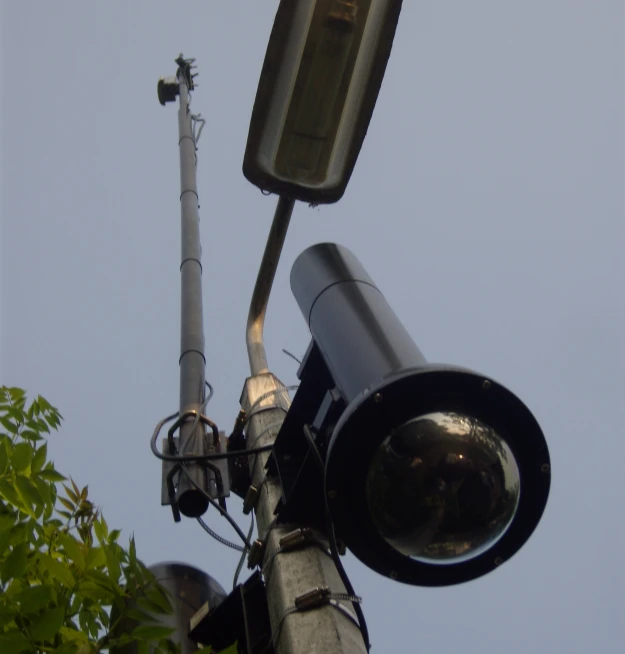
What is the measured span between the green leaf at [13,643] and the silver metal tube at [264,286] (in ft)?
5.27

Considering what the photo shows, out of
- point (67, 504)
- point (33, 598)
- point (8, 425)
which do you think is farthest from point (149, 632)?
point (8, 425)

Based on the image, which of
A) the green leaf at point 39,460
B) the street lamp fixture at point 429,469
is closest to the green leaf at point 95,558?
the green leaf at point 39,460

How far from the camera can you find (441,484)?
1570 mm

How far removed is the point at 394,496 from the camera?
1.59 meters

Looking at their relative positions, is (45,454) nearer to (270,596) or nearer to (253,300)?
(270,596)

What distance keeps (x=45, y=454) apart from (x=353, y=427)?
1239 mm

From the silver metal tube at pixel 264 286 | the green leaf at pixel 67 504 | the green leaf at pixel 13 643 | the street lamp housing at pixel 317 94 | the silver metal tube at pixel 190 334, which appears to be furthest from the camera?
the silver metal tube at pixel 264 286

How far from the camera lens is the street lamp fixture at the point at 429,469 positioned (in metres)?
1.58

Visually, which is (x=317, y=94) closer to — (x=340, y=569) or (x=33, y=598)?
(x=340, y=569)

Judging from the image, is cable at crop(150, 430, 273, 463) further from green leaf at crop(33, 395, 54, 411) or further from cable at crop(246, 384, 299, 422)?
green leaf at crop(33, 395, 54, 411)

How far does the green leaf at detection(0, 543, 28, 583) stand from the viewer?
1.86m

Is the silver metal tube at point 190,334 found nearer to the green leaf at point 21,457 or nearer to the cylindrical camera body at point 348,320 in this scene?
the green leaf at point 21,457

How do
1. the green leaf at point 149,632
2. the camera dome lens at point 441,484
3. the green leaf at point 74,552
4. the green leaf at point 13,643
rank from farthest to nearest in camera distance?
1. the green leaf at point 74,552
2. the green leaf at point 149,632
3. the green leaf at point 13,643
4. the camera dome lens at point 441,484

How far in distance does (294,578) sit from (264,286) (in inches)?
66.1
